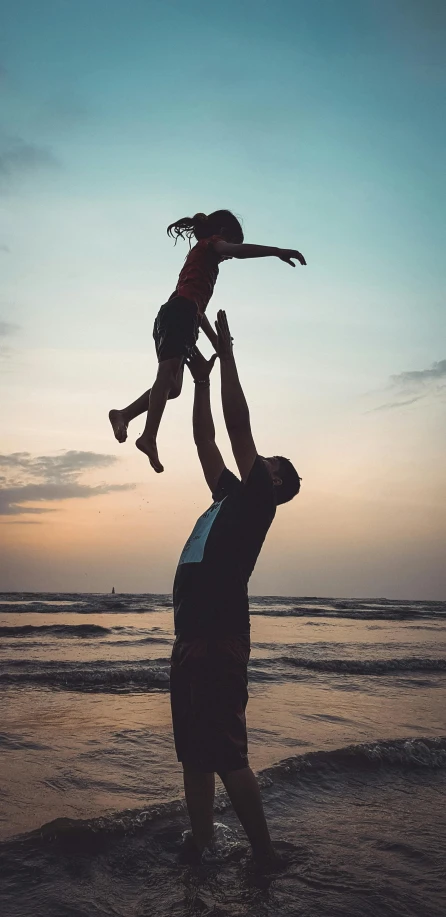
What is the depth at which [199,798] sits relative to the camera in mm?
2912

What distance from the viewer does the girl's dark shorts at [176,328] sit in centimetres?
371

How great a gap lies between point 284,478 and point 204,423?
0.62 meters

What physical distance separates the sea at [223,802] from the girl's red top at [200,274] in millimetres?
3198

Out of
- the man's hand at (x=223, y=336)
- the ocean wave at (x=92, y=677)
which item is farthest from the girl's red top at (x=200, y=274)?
the ocean wave at (x=92, y=677)

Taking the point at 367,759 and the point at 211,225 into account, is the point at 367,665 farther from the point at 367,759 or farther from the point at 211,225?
the point at 211,225

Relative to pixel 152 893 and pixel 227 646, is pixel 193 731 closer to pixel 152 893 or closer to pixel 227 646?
pixel 227 646

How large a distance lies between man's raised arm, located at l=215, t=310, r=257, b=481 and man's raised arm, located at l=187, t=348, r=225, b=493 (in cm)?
53

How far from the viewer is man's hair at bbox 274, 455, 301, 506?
11.3 feet

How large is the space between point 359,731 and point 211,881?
3240 mm

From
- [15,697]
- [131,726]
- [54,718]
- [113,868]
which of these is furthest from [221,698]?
[15,697]

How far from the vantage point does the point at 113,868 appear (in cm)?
298

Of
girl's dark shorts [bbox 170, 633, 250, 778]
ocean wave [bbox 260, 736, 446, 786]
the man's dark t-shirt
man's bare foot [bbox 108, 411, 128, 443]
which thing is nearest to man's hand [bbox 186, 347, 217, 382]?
man's bare foot [bbox 108, 411, 128, 443]

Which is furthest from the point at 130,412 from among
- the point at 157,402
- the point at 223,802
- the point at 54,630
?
the point at 54,630

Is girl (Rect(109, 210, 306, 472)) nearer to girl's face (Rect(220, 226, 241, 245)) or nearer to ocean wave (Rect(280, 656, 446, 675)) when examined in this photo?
girl's face (Rect(220, 226, 241, 245))
